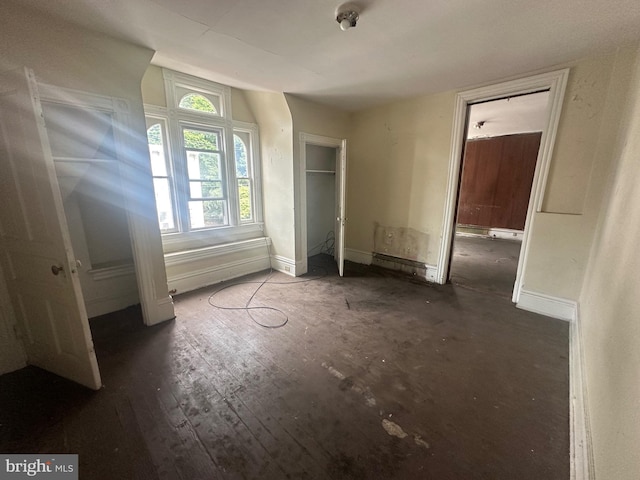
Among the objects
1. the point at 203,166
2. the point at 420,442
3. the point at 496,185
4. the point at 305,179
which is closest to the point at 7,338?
the point at 203,166

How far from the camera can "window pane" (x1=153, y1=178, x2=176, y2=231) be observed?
127 inches

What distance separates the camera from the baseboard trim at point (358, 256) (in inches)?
Result: 183

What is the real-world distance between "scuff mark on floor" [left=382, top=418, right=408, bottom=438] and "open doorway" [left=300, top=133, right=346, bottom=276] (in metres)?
2.53

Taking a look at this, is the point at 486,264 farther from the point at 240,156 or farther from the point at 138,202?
the point at 138,202

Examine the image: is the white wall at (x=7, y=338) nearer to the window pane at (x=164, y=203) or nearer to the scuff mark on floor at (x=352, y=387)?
the window pane at (x=164, y=203)

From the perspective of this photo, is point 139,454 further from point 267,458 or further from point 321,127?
point 321,127

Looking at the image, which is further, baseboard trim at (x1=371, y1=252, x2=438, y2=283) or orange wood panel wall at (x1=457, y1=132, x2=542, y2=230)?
orange wood panel wall at (x1=457, y1=132, x2=542, y2=230)

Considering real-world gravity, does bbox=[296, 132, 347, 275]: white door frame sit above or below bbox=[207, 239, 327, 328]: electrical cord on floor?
above

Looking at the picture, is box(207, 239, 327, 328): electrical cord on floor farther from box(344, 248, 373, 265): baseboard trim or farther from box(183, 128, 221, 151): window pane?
box(183, 128, 221, 151): window pane

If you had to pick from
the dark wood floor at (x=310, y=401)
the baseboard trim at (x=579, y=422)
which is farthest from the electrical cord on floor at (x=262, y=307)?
the baseboard trim at (x=579, y=422)

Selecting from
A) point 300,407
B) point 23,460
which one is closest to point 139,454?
point 23,460

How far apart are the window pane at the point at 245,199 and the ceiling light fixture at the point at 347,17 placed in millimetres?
2703

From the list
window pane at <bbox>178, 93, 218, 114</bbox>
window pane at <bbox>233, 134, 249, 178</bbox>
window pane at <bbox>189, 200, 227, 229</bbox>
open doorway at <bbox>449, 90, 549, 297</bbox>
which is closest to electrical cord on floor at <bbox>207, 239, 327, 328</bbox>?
window pane at <bbox>189, 200, 227, 229</bbox>

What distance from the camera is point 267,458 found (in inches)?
54.1
